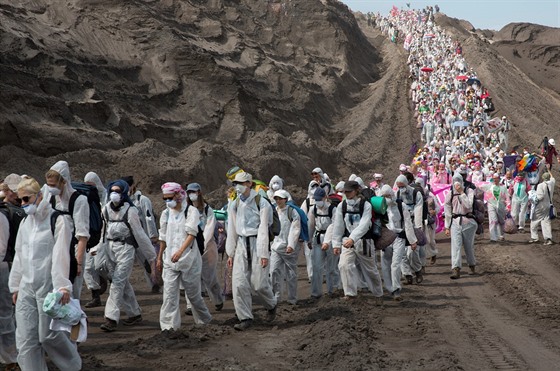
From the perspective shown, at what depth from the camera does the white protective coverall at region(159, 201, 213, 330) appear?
1184 centimetres

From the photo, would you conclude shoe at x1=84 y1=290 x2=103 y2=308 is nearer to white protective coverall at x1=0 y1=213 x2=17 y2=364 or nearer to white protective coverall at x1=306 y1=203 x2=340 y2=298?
white protective coverall at x1=306 y1=203 x2=340 y2=298

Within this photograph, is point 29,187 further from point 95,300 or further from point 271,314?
point 95,300

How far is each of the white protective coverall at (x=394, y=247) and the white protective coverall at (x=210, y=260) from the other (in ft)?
9.07

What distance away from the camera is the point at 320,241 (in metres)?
16.0

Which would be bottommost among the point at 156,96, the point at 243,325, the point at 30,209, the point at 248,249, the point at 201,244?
the point at 243,325

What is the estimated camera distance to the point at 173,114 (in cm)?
3569

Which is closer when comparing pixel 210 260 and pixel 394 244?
pixel 210 260

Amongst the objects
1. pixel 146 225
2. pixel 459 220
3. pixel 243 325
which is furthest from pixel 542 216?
pixel 243 325

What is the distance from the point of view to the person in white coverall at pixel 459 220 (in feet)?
58.3

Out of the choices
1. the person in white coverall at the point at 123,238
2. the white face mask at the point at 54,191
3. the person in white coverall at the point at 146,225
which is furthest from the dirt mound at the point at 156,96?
the white face mask at the point at 54,191

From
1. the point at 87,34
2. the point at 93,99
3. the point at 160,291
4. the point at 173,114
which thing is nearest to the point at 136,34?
the point at 87,34

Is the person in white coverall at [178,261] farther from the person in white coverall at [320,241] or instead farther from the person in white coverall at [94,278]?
the person in white coverall at [320,241]

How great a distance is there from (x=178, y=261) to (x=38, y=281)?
3480 millimetres

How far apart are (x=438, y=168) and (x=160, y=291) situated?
12.2 meters
